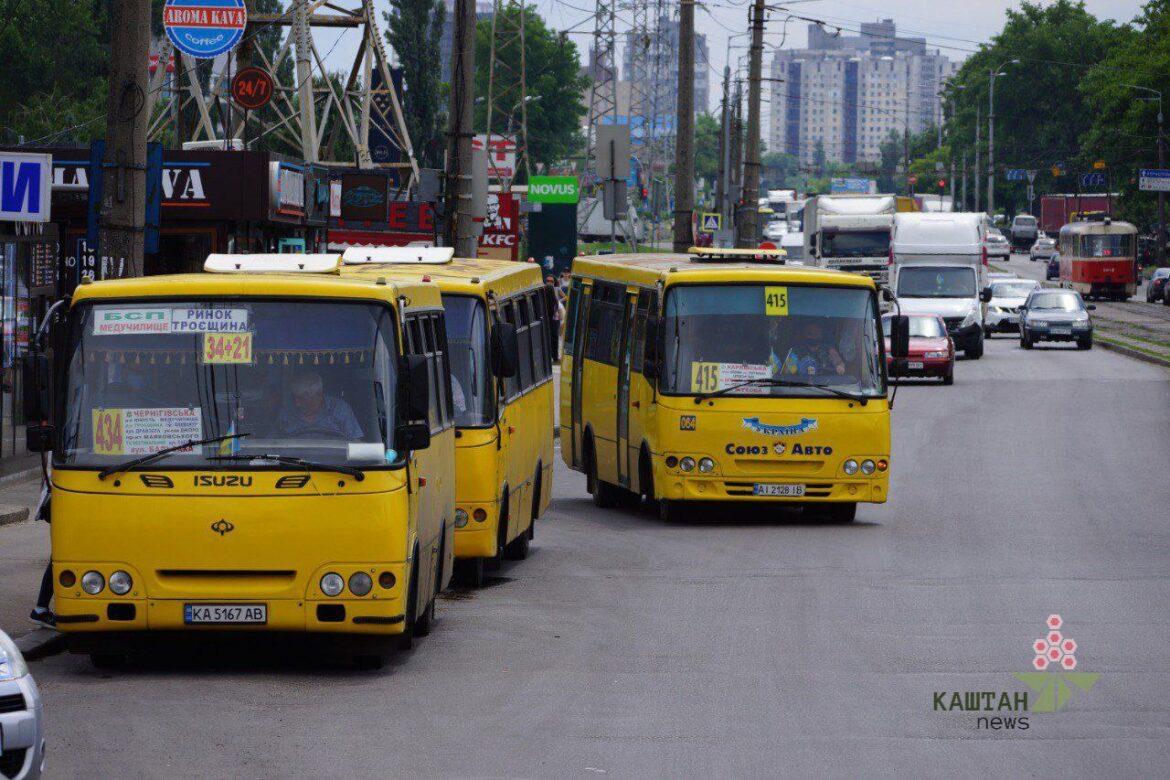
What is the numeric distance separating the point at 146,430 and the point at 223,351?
23.0 inches

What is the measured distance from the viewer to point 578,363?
75.0 feet

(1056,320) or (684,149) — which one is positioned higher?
(684,149)

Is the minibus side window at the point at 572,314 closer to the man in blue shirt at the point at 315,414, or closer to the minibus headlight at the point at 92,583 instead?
→ the man in blue shirt at the point at 315,414

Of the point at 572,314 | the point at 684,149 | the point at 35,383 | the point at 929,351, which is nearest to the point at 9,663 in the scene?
the point at 35,383

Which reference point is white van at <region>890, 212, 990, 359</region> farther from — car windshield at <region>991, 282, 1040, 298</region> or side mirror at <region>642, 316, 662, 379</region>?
side mirror at <region>642, 316, 662, 379</region>

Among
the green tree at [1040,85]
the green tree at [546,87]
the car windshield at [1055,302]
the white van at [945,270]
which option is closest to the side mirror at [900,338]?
the white van at [945,270]

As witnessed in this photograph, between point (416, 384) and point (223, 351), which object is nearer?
point (223, 351)

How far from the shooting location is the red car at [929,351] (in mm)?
42750

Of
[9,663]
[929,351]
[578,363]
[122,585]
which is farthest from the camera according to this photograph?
[929,351]

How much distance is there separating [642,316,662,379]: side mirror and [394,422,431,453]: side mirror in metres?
8.77

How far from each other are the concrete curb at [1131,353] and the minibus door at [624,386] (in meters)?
32.1

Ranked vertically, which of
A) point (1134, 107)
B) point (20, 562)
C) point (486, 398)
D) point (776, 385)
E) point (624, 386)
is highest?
point (1134, 107)

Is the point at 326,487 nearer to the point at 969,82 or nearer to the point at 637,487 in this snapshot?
the point at 637,487

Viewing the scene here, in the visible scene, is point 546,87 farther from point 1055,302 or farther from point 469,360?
point 469,360
